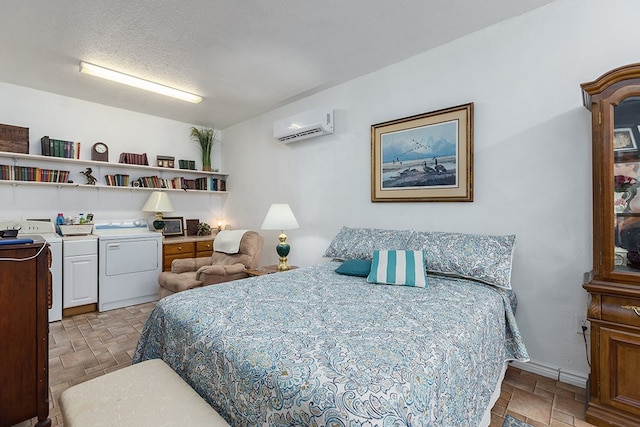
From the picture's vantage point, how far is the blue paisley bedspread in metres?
0.90

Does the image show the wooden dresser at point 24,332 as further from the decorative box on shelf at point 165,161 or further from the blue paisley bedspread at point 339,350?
the decorative box on shelf at point 165,161

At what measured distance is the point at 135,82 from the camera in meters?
3.24

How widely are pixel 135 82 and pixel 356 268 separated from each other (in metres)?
3.03

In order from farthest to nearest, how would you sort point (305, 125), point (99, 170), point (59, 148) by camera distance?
point (99, 170) → point (59, 148) → point (305, 125)

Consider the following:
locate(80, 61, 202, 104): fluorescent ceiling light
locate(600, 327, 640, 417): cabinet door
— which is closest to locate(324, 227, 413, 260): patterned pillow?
locate(600, 327, 640, 417): cabinet door

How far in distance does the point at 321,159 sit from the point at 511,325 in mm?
2508

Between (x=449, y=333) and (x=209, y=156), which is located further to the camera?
(x=209, y=156)

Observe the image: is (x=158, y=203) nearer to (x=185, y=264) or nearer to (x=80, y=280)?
(x=185, y=264)

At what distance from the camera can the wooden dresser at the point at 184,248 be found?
419cm

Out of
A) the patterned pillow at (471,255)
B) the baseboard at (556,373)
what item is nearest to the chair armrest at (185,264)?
the patterned pillow at (471,255)

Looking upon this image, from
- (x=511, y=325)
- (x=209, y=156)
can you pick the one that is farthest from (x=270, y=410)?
(x=209, y=156)

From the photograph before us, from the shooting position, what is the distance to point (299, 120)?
11.9 ft

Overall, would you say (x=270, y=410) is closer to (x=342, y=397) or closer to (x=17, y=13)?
(x=342, y=397)

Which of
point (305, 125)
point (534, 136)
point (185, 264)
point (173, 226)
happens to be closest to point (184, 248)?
point (173, 226)
